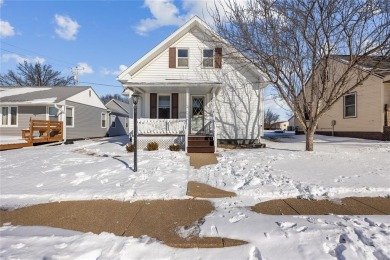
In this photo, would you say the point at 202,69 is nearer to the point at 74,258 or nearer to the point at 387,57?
the point at 387,57

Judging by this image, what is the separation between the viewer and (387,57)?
8500 millimetres

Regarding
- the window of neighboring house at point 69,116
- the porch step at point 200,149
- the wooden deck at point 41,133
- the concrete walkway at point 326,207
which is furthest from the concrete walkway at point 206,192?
the window of neighboring house at point 69,116

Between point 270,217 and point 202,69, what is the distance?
10.4m

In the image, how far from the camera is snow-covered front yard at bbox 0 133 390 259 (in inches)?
115

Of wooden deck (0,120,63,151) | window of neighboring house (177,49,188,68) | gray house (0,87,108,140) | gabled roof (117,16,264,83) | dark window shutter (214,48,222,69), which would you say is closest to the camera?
gabled roof (117,16,264,83)

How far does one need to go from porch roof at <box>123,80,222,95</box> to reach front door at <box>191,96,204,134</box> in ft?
2.01

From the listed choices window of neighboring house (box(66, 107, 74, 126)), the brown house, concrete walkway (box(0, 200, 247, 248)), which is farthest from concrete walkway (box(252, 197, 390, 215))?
window of neighboring house (box(66, 107, 74, 126))

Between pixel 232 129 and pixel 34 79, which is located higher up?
pixel 34 79

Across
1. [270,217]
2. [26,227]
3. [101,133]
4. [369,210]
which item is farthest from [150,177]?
[101,133]


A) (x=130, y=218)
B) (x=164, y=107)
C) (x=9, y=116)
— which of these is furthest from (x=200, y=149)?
(x=9, y=116)

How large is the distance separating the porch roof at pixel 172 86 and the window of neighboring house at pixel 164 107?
54 centimetres

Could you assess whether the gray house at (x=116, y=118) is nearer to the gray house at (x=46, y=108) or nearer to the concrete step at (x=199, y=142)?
the gray house at (x=46, y=108)

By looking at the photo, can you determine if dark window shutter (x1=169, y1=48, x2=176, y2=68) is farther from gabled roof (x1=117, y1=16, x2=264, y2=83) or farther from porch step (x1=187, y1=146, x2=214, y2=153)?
porch step (x1=187, y1=146, x2=214, y2=153)

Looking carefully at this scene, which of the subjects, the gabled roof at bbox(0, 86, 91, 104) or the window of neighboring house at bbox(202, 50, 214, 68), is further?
the gabled roof at bbox(0, 86, 91, 104)
